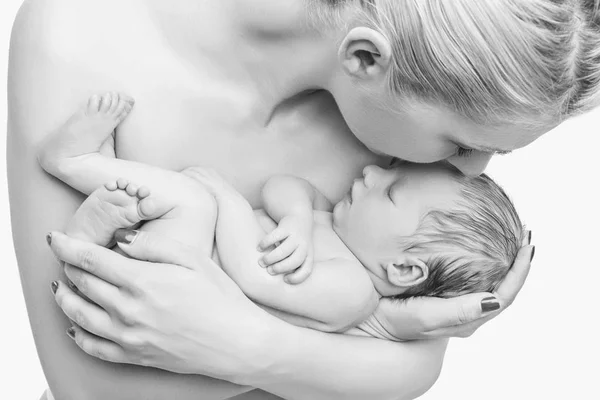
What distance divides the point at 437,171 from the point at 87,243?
2.18 feet

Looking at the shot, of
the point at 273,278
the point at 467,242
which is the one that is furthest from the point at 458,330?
the point at 273,278

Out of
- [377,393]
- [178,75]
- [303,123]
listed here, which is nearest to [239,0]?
[178,75]

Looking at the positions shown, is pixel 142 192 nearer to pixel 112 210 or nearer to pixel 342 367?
pixel 112 210

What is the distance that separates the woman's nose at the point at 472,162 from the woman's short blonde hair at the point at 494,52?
21cm

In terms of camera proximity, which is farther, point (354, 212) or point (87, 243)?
point (354, 212)

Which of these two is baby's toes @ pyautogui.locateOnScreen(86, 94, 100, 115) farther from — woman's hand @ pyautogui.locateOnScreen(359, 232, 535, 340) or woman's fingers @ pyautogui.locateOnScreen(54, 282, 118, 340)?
woman's hand @ pyautogui.locateOnScreen(359, 232, 535, 340)

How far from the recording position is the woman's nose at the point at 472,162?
6.71 ft

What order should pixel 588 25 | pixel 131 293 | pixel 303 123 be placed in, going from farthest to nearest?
pixel 303 123
pixel 131 293
pixel 588 25

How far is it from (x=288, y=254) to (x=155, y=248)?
0.77 ft

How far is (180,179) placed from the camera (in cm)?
196

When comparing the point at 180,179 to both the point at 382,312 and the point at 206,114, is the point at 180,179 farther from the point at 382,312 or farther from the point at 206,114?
the point at 382,312

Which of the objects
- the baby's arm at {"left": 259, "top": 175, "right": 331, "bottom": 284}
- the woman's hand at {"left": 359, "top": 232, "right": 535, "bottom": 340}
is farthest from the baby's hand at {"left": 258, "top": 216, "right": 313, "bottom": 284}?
the woman's hand at {"left": 359, "top": 232, "right": 535, "bottom": 340}

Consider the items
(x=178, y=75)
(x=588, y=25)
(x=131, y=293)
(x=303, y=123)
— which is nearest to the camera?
(x=588, y=25)

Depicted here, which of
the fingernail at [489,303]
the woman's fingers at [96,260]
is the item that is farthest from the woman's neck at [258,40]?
the fingernail at [489,303]
